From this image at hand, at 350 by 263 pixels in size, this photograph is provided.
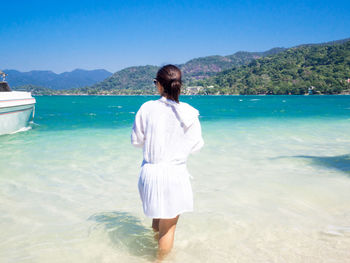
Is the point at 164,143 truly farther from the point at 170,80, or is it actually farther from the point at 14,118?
the point at 14,118

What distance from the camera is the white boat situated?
1515cm

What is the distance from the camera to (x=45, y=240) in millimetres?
3916

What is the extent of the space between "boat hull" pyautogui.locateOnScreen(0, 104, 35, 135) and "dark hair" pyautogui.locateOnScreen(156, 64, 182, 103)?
15106 mm


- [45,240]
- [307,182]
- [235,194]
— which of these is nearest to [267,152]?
[307,182]

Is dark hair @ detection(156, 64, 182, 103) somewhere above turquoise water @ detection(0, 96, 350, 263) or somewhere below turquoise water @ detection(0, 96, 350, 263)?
above

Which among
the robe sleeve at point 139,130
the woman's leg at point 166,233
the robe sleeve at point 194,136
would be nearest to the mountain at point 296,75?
the robe sleeve at point 194,136

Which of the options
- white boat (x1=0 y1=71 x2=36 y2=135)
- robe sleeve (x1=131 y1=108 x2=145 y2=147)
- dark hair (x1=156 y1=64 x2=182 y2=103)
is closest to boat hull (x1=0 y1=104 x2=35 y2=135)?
white boat (x1=0 y1=71 x2=36 y2=135)

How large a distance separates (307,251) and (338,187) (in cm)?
302

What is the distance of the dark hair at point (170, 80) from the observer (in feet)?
8.23

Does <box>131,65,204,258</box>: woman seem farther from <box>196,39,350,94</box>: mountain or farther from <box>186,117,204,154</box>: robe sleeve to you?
<box>196,39,350,94</box>: mountain

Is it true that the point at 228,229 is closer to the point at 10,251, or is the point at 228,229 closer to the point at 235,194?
the point at 235,194

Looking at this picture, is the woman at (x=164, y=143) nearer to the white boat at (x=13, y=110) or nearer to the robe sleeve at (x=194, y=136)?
the robe sleeve at (x=194, y=136)

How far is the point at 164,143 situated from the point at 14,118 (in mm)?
16398

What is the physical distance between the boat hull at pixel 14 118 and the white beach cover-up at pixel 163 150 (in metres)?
15.0
